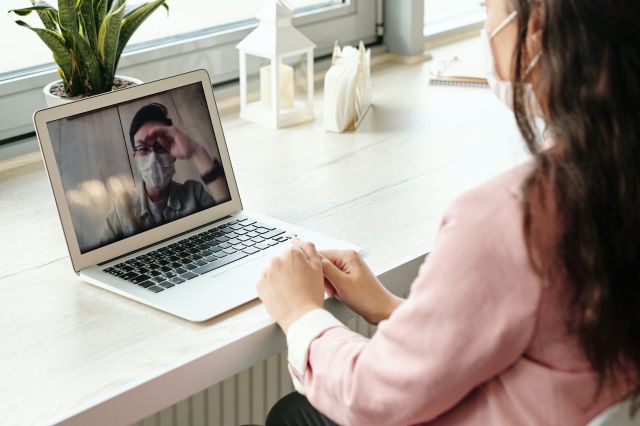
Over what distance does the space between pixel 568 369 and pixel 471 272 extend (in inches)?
5.3

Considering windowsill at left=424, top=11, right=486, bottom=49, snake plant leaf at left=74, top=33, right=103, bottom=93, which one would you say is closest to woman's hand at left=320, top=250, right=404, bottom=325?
snake plant leaf at left=74, top=33, right=103, bottom=93

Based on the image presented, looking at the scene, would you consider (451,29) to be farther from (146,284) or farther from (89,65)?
(146,284)

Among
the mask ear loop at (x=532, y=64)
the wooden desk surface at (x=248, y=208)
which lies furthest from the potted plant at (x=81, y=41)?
the mask ear loop at (x=532, y=64)

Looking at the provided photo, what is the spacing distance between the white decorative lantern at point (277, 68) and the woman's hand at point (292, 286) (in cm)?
71

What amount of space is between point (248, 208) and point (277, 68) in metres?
0.45

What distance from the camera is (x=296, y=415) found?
4.62 feet

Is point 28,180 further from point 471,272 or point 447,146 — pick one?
point 471,272

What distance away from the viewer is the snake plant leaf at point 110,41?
1.53 metres

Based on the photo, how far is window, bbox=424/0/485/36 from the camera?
2598mm

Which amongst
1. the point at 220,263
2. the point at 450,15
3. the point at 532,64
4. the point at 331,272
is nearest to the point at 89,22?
the point at 220,263

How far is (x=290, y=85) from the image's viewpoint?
1920 millimetres

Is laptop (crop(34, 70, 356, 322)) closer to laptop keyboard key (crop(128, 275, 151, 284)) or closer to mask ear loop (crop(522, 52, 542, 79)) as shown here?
laptop keyboard key (crop(128, 275, 151, 284))

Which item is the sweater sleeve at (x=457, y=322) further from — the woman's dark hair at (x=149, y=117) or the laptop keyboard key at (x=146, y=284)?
the woman's dark hair at (x=149, y=117)

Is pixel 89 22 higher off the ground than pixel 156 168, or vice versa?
pixel 89 22
